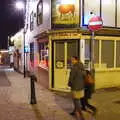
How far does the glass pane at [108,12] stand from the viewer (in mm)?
18609

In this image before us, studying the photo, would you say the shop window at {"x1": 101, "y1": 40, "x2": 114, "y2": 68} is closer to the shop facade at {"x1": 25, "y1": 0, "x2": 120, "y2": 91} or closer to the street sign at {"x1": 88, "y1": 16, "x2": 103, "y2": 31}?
the shop facade at {"x1": 25, "y1": 0, "x2": 120, "y2": 91}

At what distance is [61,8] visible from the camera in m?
18.0

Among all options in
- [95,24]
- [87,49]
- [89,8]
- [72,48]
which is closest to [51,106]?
[95,24]

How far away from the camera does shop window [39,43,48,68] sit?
19.9m

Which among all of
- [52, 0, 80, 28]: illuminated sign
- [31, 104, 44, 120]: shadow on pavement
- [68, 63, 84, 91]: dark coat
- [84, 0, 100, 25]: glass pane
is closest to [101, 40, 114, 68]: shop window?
[84, 0, 100, 25]: glass pane

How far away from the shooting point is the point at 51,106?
13109mm

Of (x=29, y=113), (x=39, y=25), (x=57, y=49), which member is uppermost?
(x=39, y=25)

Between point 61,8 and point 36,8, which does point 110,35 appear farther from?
point 36,8

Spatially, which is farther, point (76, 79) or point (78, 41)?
point (78, 41)

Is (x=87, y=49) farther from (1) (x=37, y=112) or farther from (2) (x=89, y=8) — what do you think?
(1) (x=37, y=112)

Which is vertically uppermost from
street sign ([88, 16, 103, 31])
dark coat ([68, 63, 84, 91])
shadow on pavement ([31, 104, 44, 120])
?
street sign ([88, 16, 103, 31])

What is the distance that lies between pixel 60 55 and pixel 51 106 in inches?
213

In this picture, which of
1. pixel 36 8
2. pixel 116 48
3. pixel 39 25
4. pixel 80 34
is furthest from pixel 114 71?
pixel 36 8

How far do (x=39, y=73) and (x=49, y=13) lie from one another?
494 centimetres
